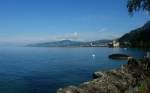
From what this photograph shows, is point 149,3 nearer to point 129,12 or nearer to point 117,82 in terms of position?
point 129,12

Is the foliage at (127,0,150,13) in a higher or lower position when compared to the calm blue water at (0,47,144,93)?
higher

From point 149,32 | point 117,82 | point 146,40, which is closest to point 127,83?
point 117,82

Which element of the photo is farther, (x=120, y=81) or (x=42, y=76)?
(x=42, y=76)

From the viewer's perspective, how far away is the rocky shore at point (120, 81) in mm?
28173

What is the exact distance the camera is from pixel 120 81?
35469 mm

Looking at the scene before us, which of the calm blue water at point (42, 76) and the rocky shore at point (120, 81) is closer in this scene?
the rocky shore at point (120, 81)

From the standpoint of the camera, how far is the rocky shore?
28.2 meters

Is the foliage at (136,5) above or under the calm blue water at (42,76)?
above

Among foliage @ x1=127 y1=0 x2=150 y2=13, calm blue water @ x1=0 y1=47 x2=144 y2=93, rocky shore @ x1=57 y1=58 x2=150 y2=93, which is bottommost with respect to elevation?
calm blue water @ x1=0 y1=47 x2=144 y2=93

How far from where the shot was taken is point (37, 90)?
128ft

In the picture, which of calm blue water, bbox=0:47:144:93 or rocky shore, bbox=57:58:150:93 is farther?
calm blue water, bbox=0:47:144:93

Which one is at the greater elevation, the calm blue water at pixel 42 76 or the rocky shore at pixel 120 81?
the rocky shore at pixel 120 81

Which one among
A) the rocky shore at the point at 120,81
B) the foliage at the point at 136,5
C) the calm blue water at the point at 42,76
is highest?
the foliage at the point at 136,5

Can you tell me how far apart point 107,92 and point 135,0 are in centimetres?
1642
